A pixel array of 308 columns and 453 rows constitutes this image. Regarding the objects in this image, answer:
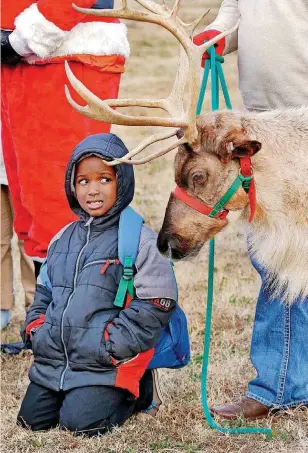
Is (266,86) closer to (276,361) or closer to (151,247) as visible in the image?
(151,247)

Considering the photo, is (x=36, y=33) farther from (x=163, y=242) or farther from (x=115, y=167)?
(x=163, y=242)

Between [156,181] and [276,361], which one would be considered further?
[156,181]

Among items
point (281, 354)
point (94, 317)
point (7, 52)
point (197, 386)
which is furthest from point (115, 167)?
point (197, 386)

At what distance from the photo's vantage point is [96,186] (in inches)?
177

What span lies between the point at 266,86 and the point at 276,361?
1421 mm

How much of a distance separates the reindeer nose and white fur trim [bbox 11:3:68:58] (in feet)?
4.67

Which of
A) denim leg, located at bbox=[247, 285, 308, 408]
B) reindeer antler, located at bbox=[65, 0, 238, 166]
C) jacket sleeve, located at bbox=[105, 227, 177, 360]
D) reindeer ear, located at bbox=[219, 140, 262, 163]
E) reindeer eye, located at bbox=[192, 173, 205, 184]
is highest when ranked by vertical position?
reindeer antler, located at bbox=[65, 0, 238, 166]

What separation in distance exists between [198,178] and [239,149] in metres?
0.24

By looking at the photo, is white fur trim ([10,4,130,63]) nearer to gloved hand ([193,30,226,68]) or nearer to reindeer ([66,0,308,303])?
gloved hand ([193,30,226,68])

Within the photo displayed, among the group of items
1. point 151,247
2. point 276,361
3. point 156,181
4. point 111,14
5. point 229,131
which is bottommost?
point 156,181

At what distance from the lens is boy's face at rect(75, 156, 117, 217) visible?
4.50m

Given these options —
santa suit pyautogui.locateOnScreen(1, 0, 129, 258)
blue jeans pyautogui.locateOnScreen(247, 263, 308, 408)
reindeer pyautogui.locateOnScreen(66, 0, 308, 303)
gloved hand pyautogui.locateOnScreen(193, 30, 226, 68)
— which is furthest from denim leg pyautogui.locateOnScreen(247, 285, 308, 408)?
santa suit pyautogui.locateOnScreen(1, 0, 129, 258)

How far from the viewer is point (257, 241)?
4477mm

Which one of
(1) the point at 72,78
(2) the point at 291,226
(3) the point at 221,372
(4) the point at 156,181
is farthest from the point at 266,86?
(4) the point at 156,181
